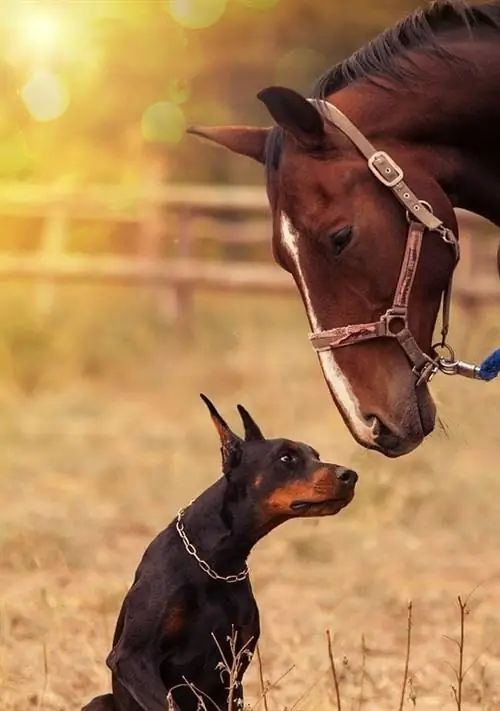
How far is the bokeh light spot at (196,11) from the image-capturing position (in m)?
15.3

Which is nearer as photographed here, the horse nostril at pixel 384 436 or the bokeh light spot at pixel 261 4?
the horse nostril at pixel 384 436

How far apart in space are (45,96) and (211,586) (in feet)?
39.6

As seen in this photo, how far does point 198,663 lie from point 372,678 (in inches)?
42.8

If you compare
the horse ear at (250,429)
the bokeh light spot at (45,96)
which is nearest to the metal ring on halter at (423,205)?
the horse ear at (250,429)

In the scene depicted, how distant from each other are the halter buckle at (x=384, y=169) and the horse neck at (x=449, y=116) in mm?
93

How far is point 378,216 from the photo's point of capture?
287 cm

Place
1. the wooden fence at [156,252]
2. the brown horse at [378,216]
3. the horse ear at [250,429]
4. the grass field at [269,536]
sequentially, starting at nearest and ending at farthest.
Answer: the brown horse at [378,216]
the horse ear at [250,429]
the grass field at [269,536]
the wooden fence at [156,252]

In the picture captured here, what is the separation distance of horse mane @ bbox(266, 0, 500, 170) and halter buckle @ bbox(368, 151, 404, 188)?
0.24 metres

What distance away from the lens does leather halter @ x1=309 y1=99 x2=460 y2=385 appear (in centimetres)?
→ 283

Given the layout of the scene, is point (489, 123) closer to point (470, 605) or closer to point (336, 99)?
point (336, 99)

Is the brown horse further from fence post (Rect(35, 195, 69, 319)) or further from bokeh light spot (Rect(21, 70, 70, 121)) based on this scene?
bokeh light spot (Rect(21, 70, 70, 121))

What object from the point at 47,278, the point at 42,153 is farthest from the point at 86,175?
the point at 47,278

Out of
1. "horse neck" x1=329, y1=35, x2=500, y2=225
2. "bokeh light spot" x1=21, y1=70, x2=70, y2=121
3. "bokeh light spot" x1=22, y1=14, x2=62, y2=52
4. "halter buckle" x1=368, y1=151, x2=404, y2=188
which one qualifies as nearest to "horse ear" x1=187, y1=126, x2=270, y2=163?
"horse neck" x1=329, y1=35, x2=500, y2=225

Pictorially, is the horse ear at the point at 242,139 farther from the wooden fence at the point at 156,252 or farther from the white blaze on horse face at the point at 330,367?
the wooden fence at the point at 156,252
